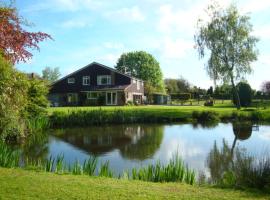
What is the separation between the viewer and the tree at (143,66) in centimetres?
7819

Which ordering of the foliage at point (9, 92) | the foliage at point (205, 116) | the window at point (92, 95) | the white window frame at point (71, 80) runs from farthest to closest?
the white window frame at point (71, 80), the window at point (92, 95), the foliage at point (205, 116), the foliage at point (9, 92)

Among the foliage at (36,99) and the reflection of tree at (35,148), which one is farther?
the foliage at (36,99)

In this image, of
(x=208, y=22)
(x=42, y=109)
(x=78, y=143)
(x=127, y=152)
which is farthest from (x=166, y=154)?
(x=208, y=22)

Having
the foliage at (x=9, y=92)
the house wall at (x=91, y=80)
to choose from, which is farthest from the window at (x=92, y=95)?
the foliage at (x=9, y=92)

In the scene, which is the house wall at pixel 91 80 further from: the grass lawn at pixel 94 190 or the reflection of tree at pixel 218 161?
the grass lawn at pixel 94 190

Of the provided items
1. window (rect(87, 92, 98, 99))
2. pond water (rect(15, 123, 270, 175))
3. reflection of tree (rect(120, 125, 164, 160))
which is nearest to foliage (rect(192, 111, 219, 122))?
pond water (rect(15, 123, 270, 175))

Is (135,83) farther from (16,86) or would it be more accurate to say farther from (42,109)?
(16,86)

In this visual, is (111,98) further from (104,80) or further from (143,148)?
(143,148)

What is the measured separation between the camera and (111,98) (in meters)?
49.0

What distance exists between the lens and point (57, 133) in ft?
78.7

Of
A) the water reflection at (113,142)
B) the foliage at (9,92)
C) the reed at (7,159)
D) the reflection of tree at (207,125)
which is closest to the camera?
the reed at (7,159)

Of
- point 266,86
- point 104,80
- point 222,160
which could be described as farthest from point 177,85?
point 222,160

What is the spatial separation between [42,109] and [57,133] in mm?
3559

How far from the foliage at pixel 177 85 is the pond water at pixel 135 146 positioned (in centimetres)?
6015
